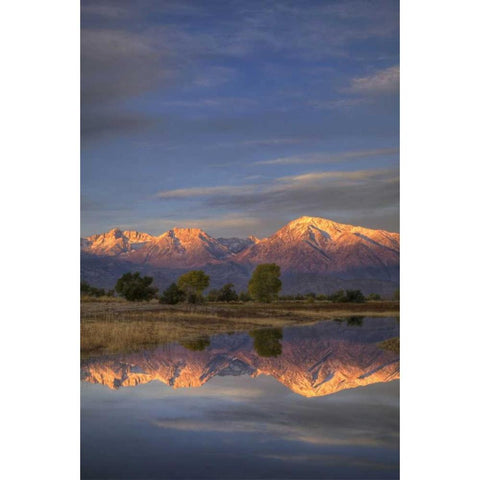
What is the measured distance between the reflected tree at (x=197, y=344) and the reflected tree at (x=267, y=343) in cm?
42

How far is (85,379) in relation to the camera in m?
5.88

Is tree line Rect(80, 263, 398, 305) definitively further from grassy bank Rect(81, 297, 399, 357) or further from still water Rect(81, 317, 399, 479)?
still water Rect(81, 317, 399, 479)

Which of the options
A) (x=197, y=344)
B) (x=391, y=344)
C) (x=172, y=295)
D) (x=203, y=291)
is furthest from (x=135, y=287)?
(x=391, y=344)

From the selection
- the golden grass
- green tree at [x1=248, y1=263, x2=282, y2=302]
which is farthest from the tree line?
the golden grass

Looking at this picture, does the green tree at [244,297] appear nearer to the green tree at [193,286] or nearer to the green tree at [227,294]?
the green tree at [227,294]

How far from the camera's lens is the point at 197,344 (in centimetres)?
595

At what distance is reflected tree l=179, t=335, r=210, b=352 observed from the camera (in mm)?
5949

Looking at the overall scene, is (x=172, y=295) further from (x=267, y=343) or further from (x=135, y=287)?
(x=267, y=343)

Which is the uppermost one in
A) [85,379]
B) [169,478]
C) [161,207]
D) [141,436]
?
[161,207]

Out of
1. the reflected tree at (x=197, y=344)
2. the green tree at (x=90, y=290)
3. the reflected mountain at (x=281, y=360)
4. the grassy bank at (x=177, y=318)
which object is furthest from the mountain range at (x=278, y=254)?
the reflected tree at (x=197, y=344)

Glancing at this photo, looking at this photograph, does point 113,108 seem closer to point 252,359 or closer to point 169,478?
point 252,359
